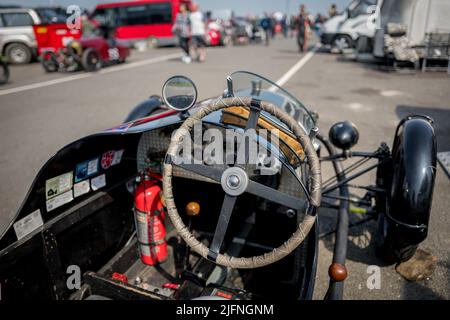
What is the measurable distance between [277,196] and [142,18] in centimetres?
2118

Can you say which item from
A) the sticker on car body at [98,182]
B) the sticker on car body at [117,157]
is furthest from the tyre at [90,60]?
the sticker on car body at [98,182]

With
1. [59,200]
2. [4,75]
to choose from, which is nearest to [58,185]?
[59,200]

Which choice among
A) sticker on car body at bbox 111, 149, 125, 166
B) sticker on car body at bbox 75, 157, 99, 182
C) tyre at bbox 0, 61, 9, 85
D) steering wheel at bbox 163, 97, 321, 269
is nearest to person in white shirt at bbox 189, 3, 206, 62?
tyre at bbox 0, 61, 9, 85

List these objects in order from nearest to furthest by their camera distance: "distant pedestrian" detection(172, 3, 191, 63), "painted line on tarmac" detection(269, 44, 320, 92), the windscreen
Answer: the windscreen → "painted line on tarmac" detection(269, 44, 320, 92) → "distant pedestrian" detection(172, 3, 191, 63)

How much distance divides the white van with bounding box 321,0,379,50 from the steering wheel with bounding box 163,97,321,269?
1379 cm

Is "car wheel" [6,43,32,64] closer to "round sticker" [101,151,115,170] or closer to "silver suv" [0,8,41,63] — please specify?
"silver suv" [0,8,41,63]

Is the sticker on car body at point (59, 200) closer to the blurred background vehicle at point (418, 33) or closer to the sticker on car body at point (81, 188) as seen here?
the sticker on car body at point (81, 188)

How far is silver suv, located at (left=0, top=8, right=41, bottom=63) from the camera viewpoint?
1355 centimetres

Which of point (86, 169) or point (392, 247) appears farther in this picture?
point (392, 247)

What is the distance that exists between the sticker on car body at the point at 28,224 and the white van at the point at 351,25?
14310mm

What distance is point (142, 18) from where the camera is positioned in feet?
66.1

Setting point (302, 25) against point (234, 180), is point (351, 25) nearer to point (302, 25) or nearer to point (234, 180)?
point (302, 25)

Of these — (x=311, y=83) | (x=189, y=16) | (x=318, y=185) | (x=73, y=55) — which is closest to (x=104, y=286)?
(x=318, y=185)

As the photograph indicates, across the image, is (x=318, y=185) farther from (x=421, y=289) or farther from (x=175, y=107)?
(x=421, y=289)
